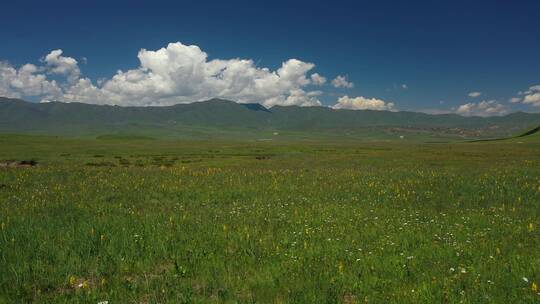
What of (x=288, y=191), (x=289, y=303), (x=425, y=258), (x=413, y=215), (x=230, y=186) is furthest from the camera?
(x=230, y=186)

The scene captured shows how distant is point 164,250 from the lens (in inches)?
360

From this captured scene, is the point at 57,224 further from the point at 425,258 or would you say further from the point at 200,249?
the point at 425,258

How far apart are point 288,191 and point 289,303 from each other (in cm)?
1284

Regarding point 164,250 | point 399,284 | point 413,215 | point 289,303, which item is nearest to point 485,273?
point 399,284

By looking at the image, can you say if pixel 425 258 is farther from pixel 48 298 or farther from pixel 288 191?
pixel 288 191

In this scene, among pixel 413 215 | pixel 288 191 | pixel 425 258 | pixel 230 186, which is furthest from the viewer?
pixel 230 186

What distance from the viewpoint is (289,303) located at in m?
6.49

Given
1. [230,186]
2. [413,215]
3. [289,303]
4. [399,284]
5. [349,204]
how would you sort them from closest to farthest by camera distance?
[289,303]
[399,284]
[413,215]
[349,204]
[230,186]

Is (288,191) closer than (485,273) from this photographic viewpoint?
No

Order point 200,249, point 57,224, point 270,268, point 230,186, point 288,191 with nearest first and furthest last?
point 270,268
point 200,249
point 57,224
point 288,191
point 230,186

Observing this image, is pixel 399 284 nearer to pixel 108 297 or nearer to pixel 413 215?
pixel 108 297

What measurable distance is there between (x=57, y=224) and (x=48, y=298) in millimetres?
5437

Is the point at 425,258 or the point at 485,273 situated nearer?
the point at 485,273

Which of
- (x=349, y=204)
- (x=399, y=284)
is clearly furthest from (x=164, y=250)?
(x=349, y=204)
